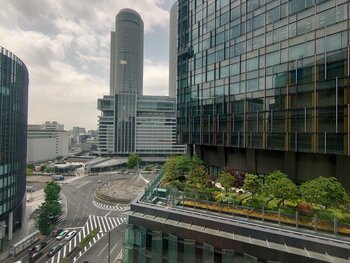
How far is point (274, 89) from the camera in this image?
27.8 metres

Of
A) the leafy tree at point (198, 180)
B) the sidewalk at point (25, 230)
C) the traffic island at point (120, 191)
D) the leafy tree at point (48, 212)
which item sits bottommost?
the sidewalk at point (25, 230)

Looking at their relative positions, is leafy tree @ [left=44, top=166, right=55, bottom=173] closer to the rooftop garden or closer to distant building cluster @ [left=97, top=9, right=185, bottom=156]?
distant building cluster @ [left=97, top=9, right=185, bottom=156]

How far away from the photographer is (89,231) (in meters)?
46.7

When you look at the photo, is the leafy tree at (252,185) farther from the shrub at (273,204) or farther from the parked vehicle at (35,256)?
the parked vehicle at (35,256)

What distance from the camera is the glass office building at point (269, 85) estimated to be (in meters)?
23.1

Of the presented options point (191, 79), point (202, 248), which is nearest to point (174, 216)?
point (202, 248)

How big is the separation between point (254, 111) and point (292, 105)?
5.02 metres

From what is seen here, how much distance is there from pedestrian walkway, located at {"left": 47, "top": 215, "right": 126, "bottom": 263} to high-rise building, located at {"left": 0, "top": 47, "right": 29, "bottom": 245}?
11.8 m

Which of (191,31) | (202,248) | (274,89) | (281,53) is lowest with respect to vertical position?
(202,248)

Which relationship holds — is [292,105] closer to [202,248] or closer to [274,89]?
Answer: [274,89]

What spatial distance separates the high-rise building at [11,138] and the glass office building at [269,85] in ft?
107

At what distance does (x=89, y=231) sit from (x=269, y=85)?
43.6m

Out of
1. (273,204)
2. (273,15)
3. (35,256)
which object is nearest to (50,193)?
(35,256)

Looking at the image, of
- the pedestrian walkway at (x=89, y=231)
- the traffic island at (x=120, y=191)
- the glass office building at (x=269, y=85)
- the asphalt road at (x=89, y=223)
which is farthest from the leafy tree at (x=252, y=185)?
the traffic island at (x=120, y=191)
